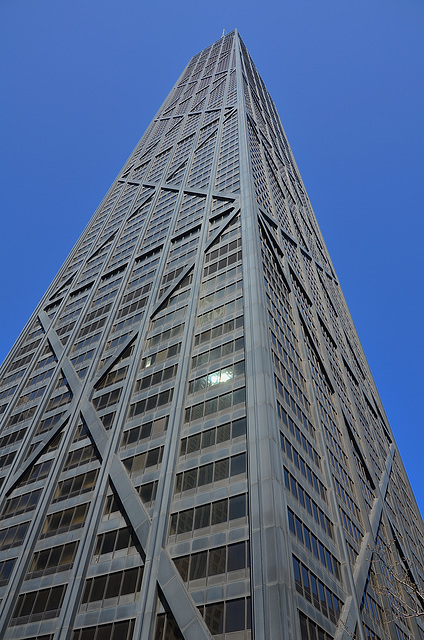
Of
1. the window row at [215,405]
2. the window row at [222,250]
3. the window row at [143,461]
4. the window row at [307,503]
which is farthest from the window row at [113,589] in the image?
the window row at [222,250]

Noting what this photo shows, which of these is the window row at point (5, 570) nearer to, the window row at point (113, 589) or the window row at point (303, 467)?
the window row at point (113, 589)

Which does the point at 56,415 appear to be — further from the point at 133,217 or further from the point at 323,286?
the point at 323,286

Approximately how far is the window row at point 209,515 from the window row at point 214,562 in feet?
5.39

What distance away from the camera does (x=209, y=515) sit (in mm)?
28719

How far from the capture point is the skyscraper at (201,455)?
2641 centimetres

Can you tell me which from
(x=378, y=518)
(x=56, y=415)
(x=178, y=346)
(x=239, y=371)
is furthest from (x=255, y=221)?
(x=378, y=518)

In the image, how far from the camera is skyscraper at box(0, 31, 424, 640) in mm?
26406

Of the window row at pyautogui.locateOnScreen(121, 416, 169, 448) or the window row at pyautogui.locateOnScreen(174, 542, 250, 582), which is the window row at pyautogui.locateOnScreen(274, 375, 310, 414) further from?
the window row at pyautogui.locateOnScreen(174, 542, 250, 582)

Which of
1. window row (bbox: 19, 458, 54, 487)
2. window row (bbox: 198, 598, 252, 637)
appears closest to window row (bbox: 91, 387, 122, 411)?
window row (bbox: 19, 458, 54, 487)

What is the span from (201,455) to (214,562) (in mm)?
7378

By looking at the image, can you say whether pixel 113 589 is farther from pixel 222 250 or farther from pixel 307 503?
pixel 222 250

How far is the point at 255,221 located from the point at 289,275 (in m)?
8.52

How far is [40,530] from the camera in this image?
116ft

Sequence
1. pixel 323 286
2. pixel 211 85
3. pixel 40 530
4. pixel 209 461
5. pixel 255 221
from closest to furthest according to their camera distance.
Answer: pixel 209 461 → pixel 40 530 → pixel 255 221 → pixel 323 286 → pixel 211 85
